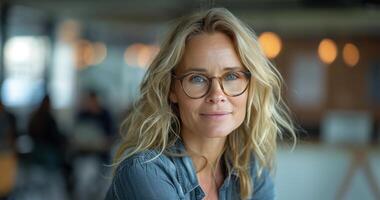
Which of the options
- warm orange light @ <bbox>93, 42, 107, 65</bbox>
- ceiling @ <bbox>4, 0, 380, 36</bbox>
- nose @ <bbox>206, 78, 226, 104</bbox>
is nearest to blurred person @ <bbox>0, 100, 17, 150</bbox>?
ceiling @ <bbox>4, 0, 380, 36</bbox>

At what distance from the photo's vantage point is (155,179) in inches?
55.2

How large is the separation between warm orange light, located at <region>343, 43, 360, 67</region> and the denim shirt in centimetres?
718

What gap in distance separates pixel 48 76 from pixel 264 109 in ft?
29.0

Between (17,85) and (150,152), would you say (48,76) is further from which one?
(150,152)

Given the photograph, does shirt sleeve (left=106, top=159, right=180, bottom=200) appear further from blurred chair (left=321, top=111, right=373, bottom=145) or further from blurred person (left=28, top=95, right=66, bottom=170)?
blurred chair (left=321, top=111, right=373, bottom=145)

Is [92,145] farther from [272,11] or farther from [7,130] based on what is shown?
[272,11]

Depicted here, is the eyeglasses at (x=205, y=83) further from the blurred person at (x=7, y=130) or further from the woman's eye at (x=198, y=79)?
the blurred person at (x=7, y=130)

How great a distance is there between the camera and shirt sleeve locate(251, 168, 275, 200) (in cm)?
168

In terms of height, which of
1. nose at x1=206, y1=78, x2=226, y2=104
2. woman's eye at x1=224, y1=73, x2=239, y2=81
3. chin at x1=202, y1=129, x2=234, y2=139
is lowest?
chin at x1=202, y1=129, x2=234, y2=139

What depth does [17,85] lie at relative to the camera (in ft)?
31.5

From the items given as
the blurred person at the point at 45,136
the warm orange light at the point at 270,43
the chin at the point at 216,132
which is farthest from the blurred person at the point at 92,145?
the chin at the point at 216,132

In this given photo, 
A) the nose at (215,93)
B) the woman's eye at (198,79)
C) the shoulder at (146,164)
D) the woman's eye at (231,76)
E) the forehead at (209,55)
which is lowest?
the shoulder at (146,164)

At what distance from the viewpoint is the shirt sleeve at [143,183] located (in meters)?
1.39

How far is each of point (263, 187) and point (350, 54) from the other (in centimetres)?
709
